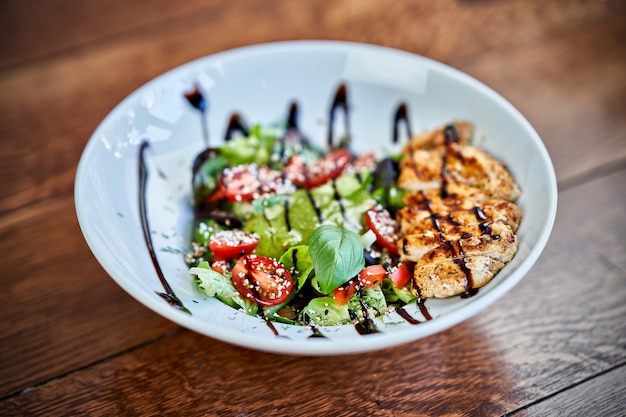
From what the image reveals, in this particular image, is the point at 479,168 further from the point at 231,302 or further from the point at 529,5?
the point at 529,5

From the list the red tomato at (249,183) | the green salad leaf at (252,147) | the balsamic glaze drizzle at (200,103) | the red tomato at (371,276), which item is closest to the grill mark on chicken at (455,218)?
the red tomato at (371,276)

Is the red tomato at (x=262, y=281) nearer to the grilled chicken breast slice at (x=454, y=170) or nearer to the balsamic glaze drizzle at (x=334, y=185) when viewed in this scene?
the balsamic glaze drizzle at (x=334, y=185)

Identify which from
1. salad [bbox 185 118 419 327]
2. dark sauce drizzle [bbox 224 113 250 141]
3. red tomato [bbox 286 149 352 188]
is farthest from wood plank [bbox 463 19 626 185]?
dark sauce drizzle [bbox 224 113 250 141]

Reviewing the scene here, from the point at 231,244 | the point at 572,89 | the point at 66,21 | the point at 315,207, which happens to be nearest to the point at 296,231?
the point at 315,207

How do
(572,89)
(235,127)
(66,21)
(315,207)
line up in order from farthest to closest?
1. (66,21)
2. (572,89)
3. (235,127)
4. (315,207)

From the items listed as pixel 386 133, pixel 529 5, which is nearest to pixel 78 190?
pixel 386 133

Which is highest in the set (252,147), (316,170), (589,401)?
(252,147)

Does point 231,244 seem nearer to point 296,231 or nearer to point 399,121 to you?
point 296,231
